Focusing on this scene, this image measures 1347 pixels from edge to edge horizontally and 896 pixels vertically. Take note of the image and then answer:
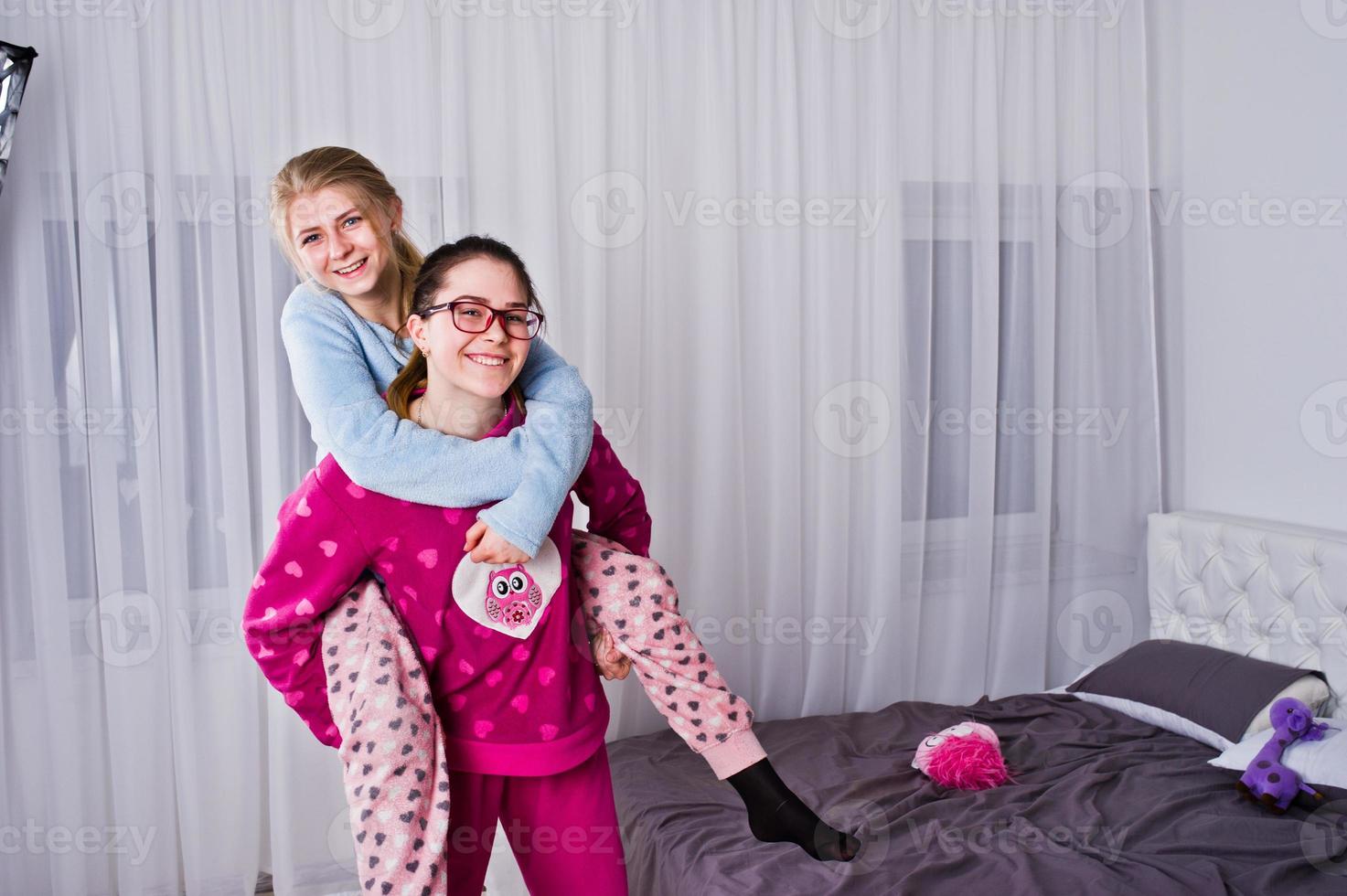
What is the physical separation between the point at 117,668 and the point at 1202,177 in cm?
320

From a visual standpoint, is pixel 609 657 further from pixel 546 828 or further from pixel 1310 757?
pixel 1310 757

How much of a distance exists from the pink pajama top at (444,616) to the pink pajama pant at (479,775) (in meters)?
0.04

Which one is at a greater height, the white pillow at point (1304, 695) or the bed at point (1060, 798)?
the white pillow at point (1304, 695)

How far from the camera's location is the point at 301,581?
1267 mm

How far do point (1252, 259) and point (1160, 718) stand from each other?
1301 mm

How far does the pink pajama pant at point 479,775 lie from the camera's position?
46.3 inches

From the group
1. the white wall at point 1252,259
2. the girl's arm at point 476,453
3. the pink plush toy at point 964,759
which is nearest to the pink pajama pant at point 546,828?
the girl's arm at point 476,453

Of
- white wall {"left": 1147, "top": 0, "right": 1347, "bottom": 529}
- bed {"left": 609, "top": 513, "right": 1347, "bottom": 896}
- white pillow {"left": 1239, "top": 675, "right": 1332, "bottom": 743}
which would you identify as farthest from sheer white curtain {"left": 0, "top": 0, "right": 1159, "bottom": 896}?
white pillow {"left": 1239, "top": 675, "right": 1332, "bottom": 743}

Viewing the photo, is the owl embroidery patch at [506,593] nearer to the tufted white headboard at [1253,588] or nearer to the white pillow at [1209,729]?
the white pillow at [1209,729]

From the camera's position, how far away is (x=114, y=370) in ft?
7.62

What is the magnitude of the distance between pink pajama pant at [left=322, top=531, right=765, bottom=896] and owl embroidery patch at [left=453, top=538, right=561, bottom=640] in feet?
0.31

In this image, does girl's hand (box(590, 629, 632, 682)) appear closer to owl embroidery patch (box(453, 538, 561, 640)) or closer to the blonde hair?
owl embroidery patch (box(453, 538, 561, 640))

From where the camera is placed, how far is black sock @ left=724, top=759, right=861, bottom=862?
4.62 ft

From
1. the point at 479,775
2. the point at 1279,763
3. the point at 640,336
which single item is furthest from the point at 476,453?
the point at 1279,763
